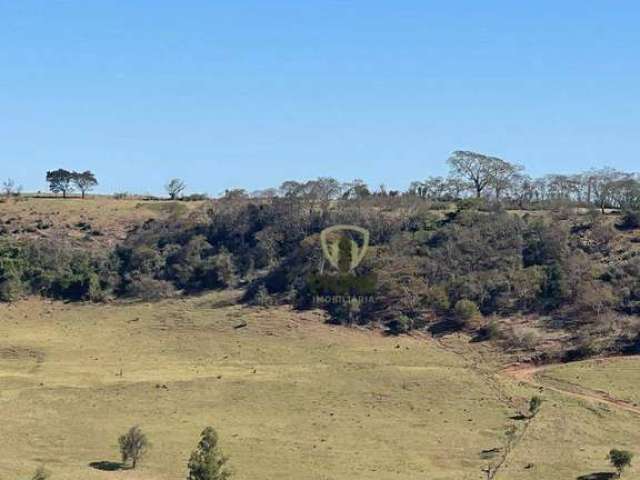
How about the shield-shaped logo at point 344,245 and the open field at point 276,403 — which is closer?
the open field at point 276,403

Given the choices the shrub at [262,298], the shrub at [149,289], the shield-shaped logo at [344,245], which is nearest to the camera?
the shrub at [262,298]

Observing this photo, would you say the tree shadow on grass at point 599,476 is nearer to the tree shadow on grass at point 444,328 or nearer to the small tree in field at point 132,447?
the small tree in field at point 132,447

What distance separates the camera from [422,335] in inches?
2146

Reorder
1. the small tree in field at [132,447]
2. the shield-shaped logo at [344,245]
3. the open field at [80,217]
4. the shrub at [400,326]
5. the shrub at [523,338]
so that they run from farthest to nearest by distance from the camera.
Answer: the open field at [80,217] < the shield-shaped logo at [344,245] < the shrub at [400,326] < the shrub at [523,338] < the small tree in field at [132,447]

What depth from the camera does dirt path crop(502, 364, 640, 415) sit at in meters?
41.2

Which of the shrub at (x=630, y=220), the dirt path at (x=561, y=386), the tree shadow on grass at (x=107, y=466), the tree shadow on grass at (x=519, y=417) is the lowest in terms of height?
the tree shadow on grass at (x=107, y=466)

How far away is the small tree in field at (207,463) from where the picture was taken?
28641 millimetres

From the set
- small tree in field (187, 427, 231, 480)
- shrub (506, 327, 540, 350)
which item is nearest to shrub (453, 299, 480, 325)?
shrub (506, 327, 540, 350)

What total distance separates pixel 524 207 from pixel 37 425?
5719 centimetres

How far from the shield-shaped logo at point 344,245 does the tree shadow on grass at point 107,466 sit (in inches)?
1304

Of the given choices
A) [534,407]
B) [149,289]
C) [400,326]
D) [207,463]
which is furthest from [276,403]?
[149,289]

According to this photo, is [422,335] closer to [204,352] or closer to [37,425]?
[204,352]

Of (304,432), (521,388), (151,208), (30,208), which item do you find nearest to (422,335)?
(521,388)

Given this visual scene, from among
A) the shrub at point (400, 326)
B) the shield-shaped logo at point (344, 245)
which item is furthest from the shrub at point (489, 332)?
the shield-shaped logo at point (344, 245)
